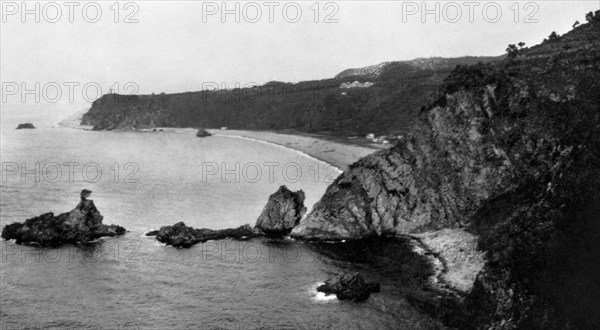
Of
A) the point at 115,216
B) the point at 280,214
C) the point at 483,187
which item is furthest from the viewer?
the point at 115,216

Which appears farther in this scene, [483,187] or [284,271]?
[483,187]

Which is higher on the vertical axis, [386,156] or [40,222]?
[386,156]

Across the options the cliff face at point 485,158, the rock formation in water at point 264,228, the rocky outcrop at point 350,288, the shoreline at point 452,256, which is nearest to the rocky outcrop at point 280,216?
the rock formation in water at point 264,228

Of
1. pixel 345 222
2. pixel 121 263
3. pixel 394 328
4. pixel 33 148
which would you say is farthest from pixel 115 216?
pixel 33 148

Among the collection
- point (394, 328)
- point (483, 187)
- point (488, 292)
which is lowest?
point (394, 328)

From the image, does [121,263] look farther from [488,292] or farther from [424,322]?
[488,292]
